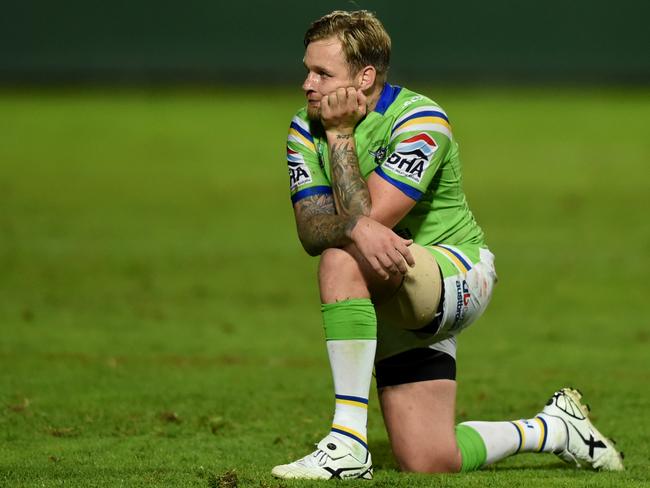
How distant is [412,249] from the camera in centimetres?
523

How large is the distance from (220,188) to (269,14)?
8750 millimetres

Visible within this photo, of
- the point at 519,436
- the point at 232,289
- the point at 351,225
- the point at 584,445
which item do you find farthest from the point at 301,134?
the point at 232,289

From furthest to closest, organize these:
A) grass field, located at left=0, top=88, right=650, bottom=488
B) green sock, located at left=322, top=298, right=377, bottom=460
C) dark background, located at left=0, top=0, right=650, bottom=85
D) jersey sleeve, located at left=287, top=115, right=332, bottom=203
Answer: dark background, located at left=0, top=0, right=650, bottom=85
grass field, located at left=0, top=88, right=650, bottom=488
jersey sleeve, located at left=287, top=115, right=332, bottom=203
green sock, located at left=322, top=298, right=377, bottom=460

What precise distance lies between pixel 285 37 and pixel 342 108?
2027cm

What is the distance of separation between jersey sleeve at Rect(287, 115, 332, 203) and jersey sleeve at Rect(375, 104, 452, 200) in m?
0.28

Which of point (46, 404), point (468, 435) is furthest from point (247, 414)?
point (468, 435)

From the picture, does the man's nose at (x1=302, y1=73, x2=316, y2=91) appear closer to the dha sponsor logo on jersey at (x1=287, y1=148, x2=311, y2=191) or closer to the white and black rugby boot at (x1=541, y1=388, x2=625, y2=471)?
the dha sponsor logo on jersey at (x1=287, y1=148, x2=311, y2=191)

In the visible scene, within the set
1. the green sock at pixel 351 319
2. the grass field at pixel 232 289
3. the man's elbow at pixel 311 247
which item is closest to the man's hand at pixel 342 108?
the man's elbow at pixel 311 247

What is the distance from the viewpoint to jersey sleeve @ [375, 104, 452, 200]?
5266 millimetres

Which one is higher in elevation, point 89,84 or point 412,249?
point 89,84

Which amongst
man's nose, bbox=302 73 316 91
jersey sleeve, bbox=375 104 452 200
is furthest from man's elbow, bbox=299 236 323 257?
man's nose, bbox=302 73 316 91

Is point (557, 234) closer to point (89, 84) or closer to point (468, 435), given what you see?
point (468, 435)

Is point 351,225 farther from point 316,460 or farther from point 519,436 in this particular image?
point 519,436

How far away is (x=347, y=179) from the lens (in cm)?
531
